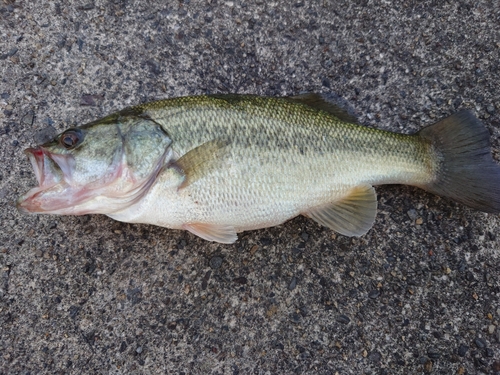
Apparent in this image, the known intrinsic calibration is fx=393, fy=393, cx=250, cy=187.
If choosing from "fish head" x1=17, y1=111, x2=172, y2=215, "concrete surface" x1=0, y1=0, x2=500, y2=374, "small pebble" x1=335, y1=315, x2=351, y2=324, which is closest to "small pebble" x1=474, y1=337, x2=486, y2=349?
"concrete surface" x1=0, y1=0, x2=500, y2=374

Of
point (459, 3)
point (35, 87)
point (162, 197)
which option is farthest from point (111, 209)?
point (459, 3)

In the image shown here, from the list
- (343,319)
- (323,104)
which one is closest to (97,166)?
(323,104)

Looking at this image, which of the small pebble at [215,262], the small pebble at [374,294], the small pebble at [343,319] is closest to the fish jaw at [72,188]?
the small pebble at [215,262]

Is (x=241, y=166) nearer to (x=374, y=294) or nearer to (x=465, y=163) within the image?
(x=374, y=294)

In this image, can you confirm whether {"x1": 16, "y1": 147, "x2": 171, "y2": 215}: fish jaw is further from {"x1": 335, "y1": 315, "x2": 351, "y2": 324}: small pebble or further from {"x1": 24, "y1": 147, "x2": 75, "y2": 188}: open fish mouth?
{"x1": 335, "y1": 315, "x2": 351, "y2": 324}: small pebble

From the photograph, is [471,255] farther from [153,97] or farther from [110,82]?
[110,82]

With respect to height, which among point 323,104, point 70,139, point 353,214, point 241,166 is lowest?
point 353,214

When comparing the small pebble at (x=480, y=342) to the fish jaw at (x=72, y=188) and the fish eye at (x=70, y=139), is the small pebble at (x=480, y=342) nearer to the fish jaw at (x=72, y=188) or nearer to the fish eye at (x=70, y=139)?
the fish jaw at (x=72, y=188)
